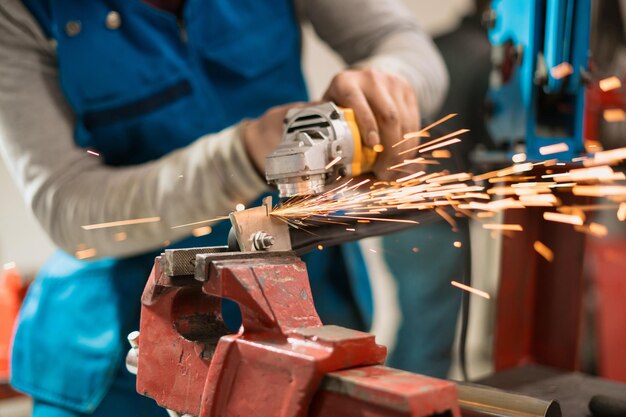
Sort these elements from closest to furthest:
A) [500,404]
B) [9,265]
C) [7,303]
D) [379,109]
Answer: [500,404] < [379,109] < [9,265] < [7,303]

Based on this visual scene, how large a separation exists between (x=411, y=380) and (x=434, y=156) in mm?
828

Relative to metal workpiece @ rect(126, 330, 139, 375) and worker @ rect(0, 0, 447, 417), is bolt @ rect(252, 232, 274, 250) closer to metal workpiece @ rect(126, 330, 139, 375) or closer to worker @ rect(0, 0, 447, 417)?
metal workpiece @ rect(126, 330, 139, 375)

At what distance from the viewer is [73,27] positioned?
1.39 meters

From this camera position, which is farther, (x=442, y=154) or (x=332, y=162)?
(x=442, y=154)

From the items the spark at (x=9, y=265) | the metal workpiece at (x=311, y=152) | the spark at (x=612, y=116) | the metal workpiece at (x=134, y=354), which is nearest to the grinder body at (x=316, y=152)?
the metal workpiece at (x=311, y=152)

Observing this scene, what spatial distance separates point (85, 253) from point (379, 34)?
911 mm

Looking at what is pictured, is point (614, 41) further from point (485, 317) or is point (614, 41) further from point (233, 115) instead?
point (233, 115)

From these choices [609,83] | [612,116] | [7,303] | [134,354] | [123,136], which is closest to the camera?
[134,354]

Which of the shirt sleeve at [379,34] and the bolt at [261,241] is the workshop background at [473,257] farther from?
the bolt at [261,241]

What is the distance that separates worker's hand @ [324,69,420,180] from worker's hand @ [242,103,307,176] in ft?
0.31

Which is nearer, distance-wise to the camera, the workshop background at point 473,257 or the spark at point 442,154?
the spark at point 442,154

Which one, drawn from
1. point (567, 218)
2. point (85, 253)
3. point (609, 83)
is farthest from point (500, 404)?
point (609, 83)

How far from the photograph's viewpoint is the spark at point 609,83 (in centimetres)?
234

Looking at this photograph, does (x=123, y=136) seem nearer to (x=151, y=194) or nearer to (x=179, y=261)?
(x=151, y=194)
